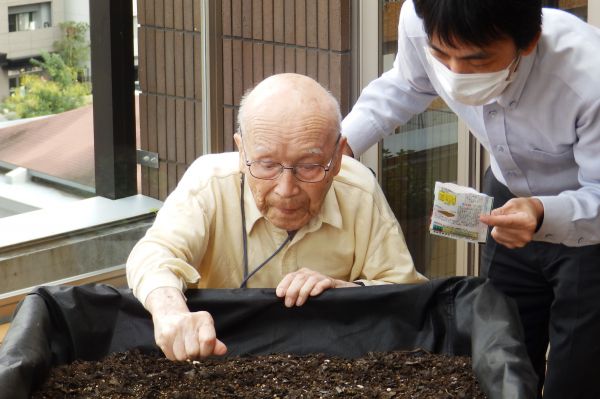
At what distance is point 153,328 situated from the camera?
2154 mm

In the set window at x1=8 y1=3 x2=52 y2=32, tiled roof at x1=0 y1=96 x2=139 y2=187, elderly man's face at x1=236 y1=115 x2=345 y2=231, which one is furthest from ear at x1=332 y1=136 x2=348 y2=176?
tiled roof at x1=0 y1=96 x2=139 y2=187

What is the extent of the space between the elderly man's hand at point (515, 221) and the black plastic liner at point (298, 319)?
4.2 inches

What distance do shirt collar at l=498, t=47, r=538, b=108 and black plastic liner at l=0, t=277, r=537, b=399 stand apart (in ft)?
1.12

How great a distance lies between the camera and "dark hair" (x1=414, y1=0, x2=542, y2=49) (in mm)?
1903

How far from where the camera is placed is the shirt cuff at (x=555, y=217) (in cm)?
211

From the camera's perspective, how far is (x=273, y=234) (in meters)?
2.29

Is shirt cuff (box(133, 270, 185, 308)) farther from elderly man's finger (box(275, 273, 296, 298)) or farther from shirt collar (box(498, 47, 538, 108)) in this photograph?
shirt collar (box(498, 47, 538, 108))

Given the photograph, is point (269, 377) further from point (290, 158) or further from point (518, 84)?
point (518, 84)

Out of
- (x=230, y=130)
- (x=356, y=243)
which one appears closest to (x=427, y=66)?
(x=356, y=243)

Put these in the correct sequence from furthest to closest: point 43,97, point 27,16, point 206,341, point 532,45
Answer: point 43,97 → point 27,16 → point 532,45 → point 206,341

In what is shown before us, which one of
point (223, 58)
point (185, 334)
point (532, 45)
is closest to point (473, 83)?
point (532, 45)


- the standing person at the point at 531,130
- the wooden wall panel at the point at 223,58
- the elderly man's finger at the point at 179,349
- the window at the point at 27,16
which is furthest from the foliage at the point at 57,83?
the elderly man's finger at the point at 179,349

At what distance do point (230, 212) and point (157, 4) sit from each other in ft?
7.90

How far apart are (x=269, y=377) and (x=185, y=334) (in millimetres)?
215
